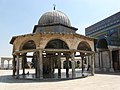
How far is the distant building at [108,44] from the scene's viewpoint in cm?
2891

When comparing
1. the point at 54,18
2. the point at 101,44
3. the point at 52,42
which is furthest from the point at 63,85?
the point at 101,44

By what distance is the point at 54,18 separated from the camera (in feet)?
69.3

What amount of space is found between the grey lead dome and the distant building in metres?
9.99

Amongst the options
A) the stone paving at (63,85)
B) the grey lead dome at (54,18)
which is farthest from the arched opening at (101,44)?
the stone paving at (63,85)

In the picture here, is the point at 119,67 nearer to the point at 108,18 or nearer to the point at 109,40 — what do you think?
the point at 109,40

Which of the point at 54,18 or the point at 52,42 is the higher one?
the point at 54,18

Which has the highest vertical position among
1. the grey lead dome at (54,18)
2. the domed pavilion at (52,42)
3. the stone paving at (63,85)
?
the grey lead dome at (54,18)

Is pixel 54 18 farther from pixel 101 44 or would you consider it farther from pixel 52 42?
pixel 101 44

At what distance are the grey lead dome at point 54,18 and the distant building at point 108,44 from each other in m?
9.99

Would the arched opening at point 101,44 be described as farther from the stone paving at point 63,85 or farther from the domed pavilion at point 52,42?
the stone paving at point 63,85

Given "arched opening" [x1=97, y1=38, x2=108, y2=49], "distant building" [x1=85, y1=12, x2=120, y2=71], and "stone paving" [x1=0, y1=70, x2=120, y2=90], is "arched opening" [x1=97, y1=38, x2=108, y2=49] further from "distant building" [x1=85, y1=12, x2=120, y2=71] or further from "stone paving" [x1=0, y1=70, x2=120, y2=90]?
"stone paving" [x1=0, y1=70, x2=120, y2=90]

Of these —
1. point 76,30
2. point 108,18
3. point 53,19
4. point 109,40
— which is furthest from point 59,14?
point 108,18

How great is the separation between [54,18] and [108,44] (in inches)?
449

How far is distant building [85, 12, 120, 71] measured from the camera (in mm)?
28906
